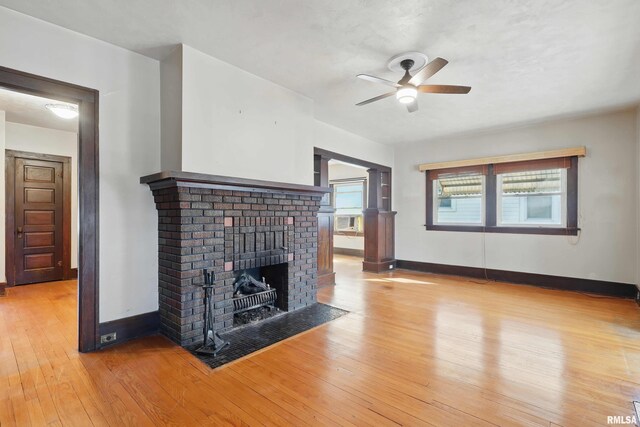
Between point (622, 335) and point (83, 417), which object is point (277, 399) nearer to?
point (83, 417)

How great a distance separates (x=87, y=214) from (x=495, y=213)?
19.6 feet

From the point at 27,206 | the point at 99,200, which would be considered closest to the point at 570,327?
the point at 99,200

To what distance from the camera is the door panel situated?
4906 mm

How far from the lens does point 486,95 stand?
12.6ft

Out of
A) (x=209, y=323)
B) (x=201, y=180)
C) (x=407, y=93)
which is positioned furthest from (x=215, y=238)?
(x=407, y=93)

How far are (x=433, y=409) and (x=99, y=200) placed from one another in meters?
3.07

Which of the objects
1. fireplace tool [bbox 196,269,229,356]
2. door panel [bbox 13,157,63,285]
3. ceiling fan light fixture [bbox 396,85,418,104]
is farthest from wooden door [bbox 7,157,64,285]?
ceiling fan light fixture [bbox 396,85,418,104]

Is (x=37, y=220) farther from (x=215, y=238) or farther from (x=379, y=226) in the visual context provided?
(x=379, y=226)

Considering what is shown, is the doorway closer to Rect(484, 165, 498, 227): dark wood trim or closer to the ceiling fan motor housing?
Rect(484, 165, 498, 227): dark wood trim

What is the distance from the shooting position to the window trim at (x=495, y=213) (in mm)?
4754

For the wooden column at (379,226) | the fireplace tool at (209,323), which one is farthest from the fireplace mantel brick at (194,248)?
the wooden column at (379,226)

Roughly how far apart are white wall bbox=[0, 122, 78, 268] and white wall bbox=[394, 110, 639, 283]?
22.6 ft

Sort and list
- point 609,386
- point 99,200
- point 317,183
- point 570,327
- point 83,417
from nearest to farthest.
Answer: point 83,417 → point 609,386 → point 99,200 → point 570,327 → point 317,183

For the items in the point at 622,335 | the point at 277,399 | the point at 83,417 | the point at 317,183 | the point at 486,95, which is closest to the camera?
the point at 83,417
